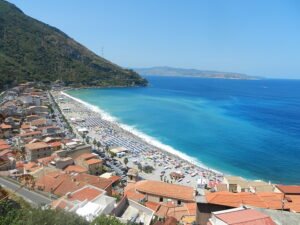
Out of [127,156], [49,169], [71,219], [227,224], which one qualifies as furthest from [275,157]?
[71,219]

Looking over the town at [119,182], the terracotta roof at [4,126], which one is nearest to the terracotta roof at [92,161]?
the town at [119,182]

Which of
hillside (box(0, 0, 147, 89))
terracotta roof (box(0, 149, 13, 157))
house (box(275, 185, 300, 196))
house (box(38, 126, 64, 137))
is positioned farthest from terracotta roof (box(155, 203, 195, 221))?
hillside (box(0, 0, 147, 89))

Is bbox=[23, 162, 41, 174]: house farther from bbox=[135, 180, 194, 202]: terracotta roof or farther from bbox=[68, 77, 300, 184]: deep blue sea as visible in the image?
bbox=[68, 77, 300, 184]: deep blue sea

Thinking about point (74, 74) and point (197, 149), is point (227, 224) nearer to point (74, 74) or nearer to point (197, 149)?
point (197, 149)

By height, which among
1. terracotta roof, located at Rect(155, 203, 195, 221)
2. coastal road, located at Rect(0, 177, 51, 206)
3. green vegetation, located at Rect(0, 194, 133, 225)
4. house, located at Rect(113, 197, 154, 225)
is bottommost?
terracotta roof, located at Rect(155, 203, 195, 221)

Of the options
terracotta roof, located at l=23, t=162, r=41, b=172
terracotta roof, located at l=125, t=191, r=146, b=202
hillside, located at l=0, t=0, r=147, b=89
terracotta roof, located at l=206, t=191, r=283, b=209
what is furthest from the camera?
hillside, located at l=0, t=0, r=147, b=89

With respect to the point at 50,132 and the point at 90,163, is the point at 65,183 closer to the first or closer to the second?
the point at 90,163
